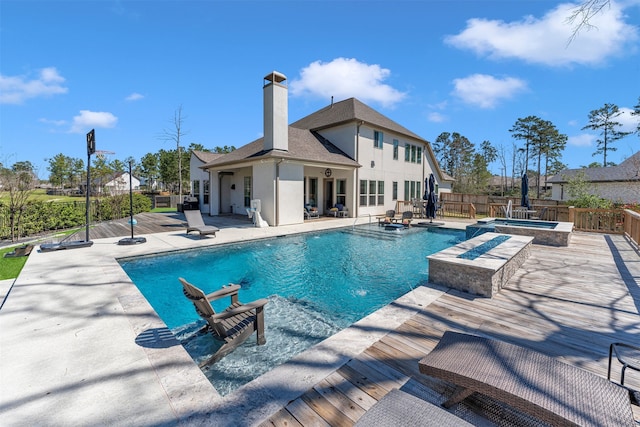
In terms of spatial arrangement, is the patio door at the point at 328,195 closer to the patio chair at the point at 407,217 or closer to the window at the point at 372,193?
the window at the point at 372,193

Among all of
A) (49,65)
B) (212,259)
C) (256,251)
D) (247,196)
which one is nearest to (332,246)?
(256,251)

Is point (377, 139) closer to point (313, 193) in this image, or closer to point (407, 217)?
point (313, 193)

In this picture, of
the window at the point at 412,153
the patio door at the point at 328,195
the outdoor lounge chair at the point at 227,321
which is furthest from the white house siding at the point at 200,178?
the outdoor lounge chair at the point at 227,321

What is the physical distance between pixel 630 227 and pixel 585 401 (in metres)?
11.7

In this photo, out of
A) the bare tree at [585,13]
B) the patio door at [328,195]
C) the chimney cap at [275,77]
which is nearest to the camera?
the bare tree at [585,13]

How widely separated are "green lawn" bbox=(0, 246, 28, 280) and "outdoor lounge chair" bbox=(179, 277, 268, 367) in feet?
17.4

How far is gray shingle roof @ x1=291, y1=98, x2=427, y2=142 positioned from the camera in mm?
17016

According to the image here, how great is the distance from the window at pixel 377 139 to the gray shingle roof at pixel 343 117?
0.50 meters

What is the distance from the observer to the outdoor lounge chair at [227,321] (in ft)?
10.4

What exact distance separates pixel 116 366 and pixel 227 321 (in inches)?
46.8

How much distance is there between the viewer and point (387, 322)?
3.58m

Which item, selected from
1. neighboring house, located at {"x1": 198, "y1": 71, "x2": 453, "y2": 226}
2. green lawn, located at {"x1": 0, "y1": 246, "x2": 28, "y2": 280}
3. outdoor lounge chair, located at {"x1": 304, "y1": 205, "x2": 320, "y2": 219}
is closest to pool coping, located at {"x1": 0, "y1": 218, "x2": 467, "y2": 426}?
green lawn, located at {"x1": 0, "y1": 246, "x2": 28, "y2": 280}

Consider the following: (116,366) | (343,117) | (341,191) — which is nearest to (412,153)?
(343,117)

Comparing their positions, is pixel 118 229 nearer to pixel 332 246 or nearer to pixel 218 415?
pixel 332 246
